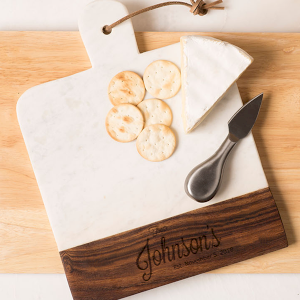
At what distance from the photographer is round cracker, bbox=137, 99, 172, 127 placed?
3.23 ft

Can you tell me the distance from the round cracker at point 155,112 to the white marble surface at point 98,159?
36 millimetres

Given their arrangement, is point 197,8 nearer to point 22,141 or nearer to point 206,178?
point 206,178

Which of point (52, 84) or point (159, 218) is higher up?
point (52, 84)

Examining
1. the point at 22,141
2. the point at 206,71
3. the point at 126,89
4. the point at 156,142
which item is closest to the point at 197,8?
the point at 206,71

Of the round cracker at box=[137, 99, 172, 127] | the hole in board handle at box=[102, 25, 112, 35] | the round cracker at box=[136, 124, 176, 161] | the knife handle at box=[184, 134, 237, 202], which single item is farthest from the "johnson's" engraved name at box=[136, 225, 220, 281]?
the hole in board handle at box=[102, 25, 112, 35]

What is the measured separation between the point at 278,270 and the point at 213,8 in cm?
95

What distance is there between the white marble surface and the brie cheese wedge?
2.7 inches

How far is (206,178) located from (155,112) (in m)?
0.27

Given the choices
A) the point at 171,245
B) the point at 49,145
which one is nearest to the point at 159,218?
the point at 171,245

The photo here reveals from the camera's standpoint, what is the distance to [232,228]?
99cm

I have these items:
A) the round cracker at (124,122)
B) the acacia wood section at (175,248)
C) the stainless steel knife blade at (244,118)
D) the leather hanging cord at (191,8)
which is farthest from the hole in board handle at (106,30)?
the acacia wood section at (175,248)

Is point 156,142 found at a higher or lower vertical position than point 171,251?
higher

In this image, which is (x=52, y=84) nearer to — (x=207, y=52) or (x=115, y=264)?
(x=207, y=52)

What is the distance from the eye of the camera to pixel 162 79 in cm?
99
